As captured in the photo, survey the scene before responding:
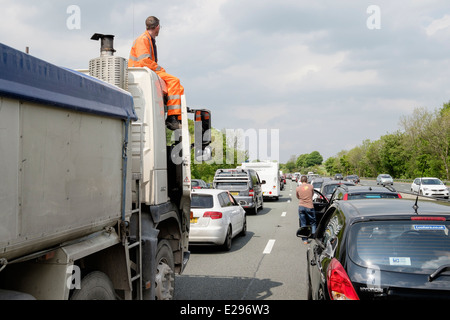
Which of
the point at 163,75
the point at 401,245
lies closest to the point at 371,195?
the point at 163,75

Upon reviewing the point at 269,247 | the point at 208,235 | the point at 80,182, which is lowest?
the point at 269,247

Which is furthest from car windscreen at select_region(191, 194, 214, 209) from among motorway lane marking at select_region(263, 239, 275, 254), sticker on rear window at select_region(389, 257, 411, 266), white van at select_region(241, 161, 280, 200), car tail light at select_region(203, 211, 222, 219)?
white van at select_region(241, 161, 280, 200)

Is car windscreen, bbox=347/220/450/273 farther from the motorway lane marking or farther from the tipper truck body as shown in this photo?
the motorway lane marking

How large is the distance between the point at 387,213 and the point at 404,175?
93049 mm

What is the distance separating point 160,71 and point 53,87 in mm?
2661

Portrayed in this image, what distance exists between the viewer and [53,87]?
284 centimetres

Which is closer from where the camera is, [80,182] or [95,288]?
[80,182]

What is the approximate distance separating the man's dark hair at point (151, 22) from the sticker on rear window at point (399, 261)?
4165mm

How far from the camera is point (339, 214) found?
4242mm

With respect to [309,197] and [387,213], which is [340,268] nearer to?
[387,213]

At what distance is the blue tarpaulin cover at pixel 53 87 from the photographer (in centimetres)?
241

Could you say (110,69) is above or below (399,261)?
above

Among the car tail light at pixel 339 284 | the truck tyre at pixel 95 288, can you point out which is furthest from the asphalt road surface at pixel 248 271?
the car tail light at pixel 339 284

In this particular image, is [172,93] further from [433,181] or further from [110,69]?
[433,181]
